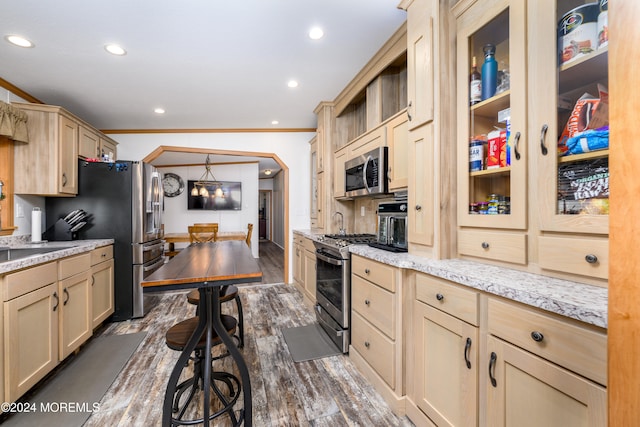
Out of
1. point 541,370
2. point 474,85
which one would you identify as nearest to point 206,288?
point 541,370

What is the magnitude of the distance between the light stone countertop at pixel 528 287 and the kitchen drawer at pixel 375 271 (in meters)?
0.14

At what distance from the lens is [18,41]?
83.4 inches

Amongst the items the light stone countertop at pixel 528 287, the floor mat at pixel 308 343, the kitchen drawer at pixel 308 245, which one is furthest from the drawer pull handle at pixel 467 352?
the kitchen drawer at pixel 308 245

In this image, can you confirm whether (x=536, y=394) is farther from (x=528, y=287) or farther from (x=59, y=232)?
(x=59, y=232)

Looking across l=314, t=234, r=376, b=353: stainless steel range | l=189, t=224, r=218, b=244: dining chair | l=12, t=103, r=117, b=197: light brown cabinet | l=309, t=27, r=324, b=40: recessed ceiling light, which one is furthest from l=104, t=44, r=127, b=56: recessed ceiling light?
l=189, t=224, r=218, b=244: dining chair

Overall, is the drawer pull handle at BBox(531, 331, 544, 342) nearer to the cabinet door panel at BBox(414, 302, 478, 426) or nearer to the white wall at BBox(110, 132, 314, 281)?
the cabinet door panel at BBox(414, 302, 478, 426)

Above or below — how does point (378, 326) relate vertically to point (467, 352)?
below

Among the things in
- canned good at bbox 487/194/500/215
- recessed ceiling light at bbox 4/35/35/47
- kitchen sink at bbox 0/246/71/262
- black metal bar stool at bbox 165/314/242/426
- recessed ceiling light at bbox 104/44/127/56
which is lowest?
black metal bar stool at bbox 165/314/242/426

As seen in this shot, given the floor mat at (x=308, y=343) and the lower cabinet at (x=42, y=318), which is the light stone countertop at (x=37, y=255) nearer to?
the lower cabinet at (x=42, y=318)

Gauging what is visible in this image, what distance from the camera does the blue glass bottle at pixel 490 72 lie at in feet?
4.76

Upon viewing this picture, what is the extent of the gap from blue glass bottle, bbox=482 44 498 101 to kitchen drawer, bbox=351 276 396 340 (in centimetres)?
126

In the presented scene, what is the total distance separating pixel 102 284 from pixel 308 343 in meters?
2.21

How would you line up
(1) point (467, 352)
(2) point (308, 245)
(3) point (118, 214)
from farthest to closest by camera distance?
(2) point (308, 245), (3) point (118, 214), (1) point (467, 352)

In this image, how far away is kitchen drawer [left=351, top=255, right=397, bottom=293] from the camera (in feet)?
5.65
